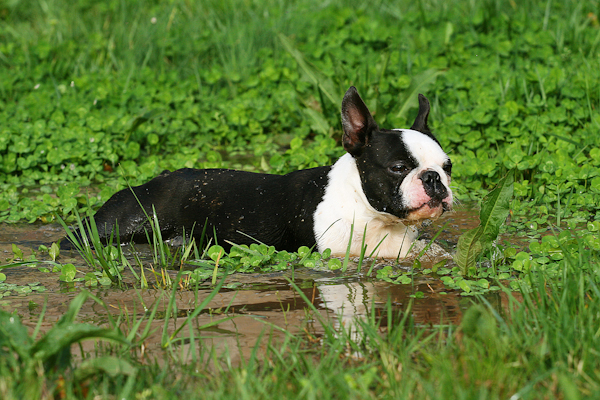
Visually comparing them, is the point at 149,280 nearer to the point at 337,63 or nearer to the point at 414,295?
the point at 414,295

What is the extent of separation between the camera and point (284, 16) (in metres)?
9.38

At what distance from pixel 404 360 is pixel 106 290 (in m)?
1.91

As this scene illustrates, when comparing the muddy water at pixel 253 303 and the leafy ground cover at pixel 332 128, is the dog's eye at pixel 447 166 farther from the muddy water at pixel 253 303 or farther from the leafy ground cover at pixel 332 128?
the muddy water at pixel 253 303

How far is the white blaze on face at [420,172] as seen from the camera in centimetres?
434

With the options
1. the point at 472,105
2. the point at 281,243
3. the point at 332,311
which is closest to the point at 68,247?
the point at 281,243

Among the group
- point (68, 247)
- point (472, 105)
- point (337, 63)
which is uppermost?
point (337, 63)

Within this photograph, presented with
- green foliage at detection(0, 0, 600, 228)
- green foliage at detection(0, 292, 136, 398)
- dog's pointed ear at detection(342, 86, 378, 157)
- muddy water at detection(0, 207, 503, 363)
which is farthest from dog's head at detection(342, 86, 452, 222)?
green foliage at detection(0, 292, 136, 398)

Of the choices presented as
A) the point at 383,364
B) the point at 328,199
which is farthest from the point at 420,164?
the point at 383,364

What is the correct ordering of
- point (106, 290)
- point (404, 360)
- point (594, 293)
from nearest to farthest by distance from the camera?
1. point (404, 360)
2. point (594, 293)
3. point (106, 290)

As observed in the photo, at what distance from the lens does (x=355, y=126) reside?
471cm

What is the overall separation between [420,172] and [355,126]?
582mm

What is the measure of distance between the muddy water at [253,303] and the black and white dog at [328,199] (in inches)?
14.6

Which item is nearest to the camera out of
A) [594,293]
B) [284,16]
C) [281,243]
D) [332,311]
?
[594,293]

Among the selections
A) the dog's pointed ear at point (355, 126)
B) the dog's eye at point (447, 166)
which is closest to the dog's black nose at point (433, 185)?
the dog's eye at point (447, 166)
